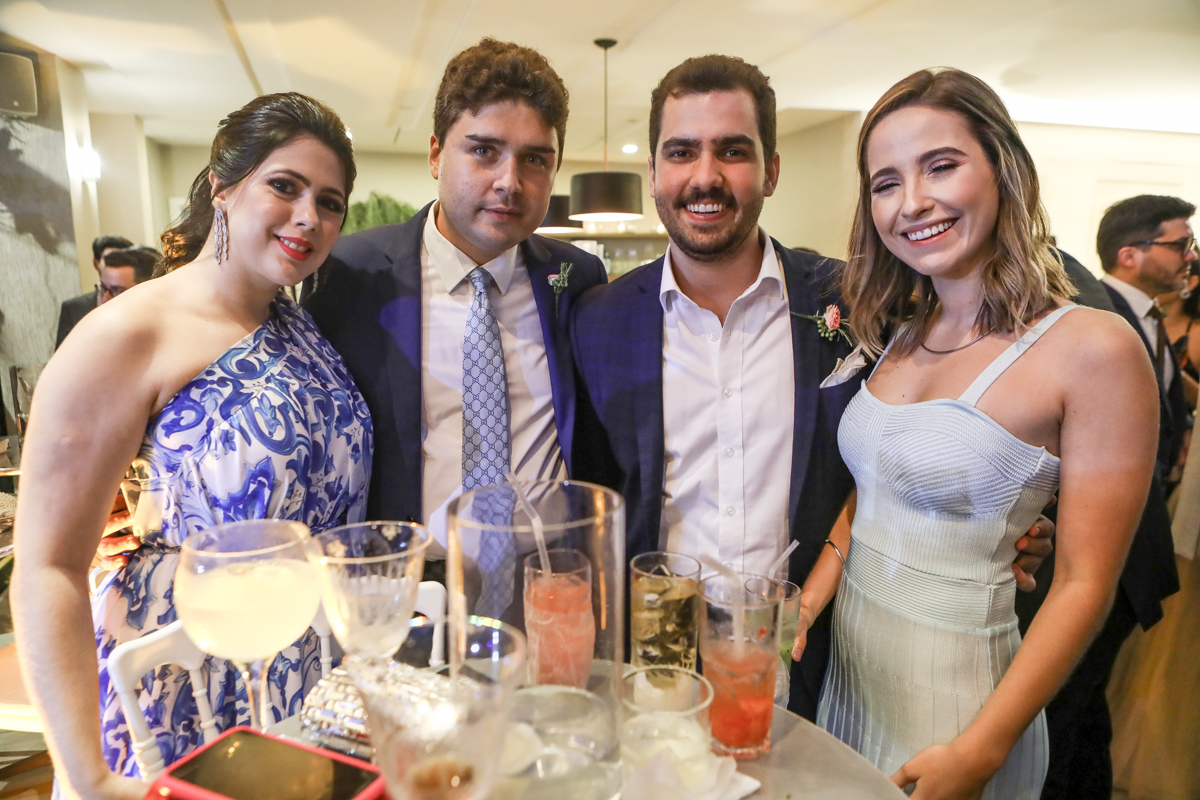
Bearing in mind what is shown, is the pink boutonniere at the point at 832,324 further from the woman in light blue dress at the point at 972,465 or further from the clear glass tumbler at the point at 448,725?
the clear glass tumbler at the point at 448,725

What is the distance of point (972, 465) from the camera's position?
1.41 metres

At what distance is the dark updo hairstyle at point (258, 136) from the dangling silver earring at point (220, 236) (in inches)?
2.4

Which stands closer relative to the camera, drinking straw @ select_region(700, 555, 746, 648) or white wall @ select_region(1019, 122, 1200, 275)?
drinking straw @ select_region(700, 555, 746, 648)

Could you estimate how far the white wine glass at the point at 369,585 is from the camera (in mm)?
938

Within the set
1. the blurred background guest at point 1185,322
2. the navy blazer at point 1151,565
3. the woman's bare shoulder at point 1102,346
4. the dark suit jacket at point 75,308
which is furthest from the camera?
the dark suit jacket at point 75,308

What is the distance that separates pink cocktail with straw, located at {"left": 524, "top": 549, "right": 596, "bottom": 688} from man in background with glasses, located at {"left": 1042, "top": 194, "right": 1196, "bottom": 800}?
6.77ft

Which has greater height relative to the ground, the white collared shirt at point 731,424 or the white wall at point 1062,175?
the white wall at point 1062,175

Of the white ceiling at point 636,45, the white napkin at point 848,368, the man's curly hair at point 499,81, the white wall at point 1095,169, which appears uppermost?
the white ceiling at point 636,45

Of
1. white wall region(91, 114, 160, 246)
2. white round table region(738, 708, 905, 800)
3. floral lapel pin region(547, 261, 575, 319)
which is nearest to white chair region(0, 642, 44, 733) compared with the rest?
floral lapel pin region(547, 261, 575, 319)

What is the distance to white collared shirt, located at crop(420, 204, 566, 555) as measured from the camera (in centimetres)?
199

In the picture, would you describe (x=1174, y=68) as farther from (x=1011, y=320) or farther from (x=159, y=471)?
(x=159, y=471)

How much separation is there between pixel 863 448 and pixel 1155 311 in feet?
8.09

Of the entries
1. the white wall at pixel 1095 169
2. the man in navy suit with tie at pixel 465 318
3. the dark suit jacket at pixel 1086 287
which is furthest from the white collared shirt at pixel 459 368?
the white wall at pixel 1095 169

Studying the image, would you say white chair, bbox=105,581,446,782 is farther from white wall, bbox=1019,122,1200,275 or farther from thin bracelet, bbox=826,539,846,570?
white wall, bbox=1019,122,1200,275
